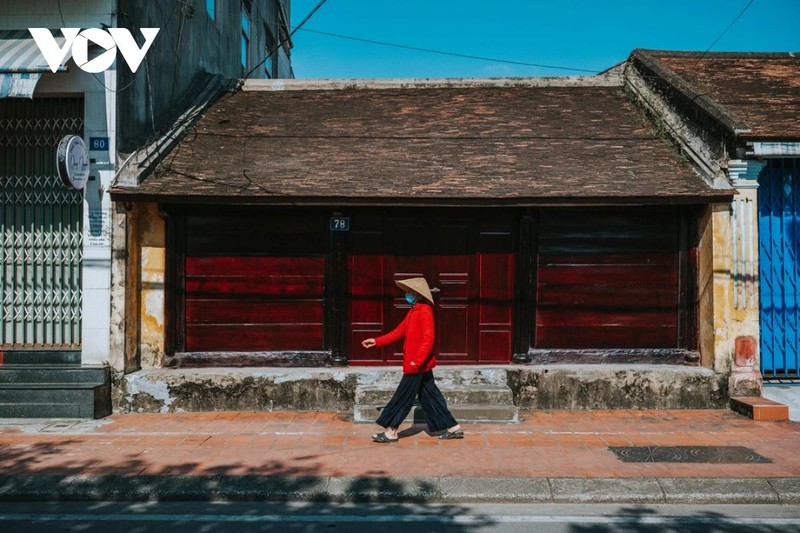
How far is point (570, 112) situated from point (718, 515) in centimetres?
772

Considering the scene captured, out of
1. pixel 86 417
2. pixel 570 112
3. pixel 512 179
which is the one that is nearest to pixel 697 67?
pixel 570 112

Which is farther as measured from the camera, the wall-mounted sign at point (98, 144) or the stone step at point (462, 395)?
the wall-mounted sign at point (98, 144)

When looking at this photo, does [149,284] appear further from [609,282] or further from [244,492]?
[609,282]

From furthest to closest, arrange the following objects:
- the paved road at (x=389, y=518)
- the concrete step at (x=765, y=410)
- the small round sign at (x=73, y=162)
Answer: the concrete step at (x=765, y=410), the small round sign at (x=73, y=162), the paved road at (x=389, y=518)

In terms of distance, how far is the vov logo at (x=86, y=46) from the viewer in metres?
8.92

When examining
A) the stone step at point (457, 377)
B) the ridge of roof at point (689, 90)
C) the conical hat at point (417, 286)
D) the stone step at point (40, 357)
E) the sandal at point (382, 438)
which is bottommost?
the sandal at point (382, 438)

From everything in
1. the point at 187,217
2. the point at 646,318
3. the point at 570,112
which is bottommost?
the point at 646,318

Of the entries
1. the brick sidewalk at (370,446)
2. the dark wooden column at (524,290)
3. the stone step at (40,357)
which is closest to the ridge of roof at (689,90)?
the dark wooden column at (524,290)

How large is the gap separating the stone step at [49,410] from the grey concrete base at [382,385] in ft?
1.60

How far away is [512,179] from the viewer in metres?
9.70

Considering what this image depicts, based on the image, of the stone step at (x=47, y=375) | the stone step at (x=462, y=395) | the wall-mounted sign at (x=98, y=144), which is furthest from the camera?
the wall-mounted sign at (x=98, y=144)

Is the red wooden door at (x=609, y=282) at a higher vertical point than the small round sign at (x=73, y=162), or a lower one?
lower

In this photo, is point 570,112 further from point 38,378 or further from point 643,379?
point 38,378

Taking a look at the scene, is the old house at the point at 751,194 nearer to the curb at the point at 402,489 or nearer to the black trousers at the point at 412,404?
the curb at the point at 402,489
